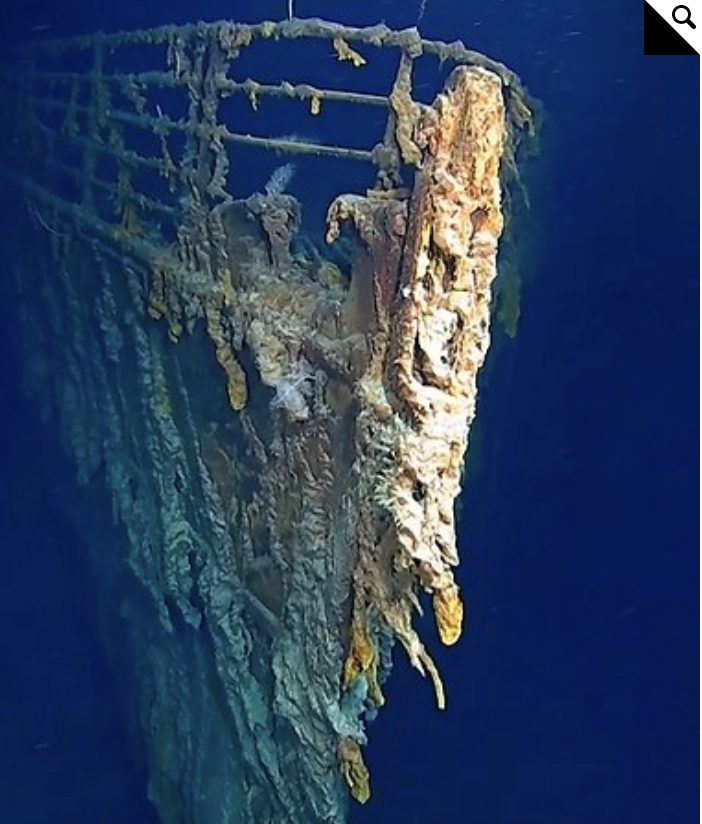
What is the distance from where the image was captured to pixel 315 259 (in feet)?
6.12

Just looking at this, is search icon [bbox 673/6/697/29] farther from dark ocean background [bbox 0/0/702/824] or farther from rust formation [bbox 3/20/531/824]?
rust formation [bbox 3/20/531/824]

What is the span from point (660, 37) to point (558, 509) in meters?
0.73

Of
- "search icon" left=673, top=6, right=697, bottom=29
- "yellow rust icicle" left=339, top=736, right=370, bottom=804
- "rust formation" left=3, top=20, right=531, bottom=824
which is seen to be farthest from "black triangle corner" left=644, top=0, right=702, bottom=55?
"yellow rust icicle" left=339, top=736, right=370, bottom=804

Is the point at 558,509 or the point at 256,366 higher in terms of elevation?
the point at 256,366

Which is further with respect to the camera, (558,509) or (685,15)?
(558,509)

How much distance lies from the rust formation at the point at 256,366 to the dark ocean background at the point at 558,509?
70mm

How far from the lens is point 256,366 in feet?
6.26

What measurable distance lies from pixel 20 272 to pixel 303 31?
77 cm

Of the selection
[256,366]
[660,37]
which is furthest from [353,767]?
[660,37]

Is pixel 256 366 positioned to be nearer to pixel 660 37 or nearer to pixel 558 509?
pixel 558 509

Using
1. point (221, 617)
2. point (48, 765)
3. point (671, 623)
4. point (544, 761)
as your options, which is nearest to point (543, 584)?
point (671, 623)

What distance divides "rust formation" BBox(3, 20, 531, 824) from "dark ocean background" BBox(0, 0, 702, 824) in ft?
0.23

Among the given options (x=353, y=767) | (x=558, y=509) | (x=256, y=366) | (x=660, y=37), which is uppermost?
(x=660, y=37)

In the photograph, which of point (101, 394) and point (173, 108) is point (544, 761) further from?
point (173, 108)
